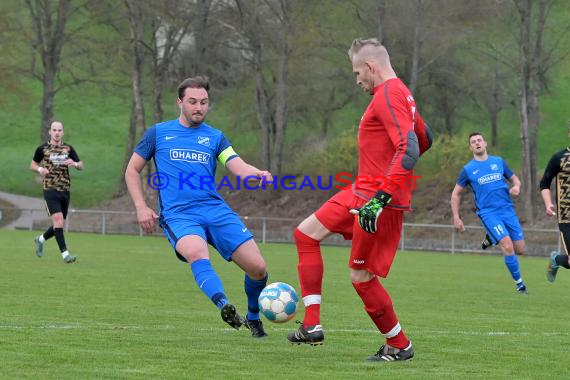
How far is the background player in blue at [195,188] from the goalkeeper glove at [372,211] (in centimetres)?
144

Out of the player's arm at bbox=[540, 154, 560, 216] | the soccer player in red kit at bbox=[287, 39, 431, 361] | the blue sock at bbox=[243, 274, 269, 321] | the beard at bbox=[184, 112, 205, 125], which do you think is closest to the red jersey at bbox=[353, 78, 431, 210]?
the soccer player in red kit at bbox=[287, 39, 431, 361]

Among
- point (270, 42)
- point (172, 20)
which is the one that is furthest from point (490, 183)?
point (172, 20)

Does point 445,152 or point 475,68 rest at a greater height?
point 475,68

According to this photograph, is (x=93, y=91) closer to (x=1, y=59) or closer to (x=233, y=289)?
(x=1, y=59)

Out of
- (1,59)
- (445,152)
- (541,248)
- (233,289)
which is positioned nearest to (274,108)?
(445,152)

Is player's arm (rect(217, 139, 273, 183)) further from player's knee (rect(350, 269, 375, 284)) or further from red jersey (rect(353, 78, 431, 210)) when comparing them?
player's knee (rect(350, 269, 375, 284))

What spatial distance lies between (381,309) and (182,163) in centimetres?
220

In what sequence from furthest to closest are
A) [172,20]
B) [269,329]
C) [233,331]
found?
[172,20]
[269,329]
[233,331]

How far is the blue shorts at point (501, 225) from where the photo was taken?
15.4 m

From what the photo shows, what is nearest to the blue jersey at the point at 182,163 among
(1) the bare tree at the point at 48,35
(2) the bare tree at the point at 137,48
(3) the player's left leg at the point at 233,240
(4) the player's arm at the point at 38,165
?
(3) the player's left leg at the point at 233,240

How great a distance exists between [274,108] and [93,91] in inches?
1140

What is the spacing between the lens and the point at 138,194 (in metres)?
8.48

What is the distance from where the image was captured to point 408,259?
85.1 ft

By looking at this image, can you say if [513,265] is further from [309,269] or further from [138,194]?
[309,269]
